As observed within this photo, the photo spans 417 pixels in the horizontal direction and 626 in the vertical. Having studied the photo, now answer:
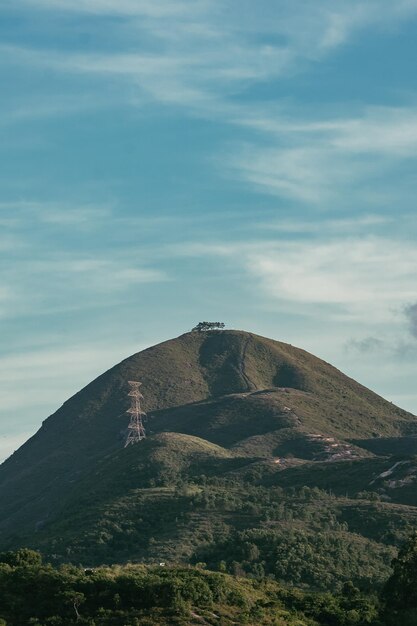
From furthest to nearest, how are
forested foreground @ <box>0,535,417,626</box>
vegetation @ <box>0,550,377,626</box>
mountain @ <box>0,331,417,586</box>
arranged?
mountain @ <box>0,331,417,586</box> → forested foreground @ <box>0,535,417,626</box> → vegetation @ <box>0,550,377,626</box>

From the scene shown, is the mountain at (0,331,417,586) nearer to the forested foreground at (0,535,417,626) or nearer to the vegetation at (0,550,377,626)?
the forested foreground at (0,535,417,626)

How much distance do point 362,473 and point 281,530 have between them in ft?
125

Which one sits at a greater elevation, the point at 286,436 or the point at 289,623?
the point at 286,436

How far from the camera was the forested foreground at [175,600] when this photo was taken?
7162cm

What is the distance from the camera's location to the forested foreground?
71.6 meters

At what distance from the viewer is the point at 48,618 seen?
234 ft

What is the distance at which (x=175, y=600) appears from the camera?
72062 mm

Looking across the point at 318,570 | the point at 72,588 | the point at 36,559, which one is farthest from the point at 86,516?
the point at 72,588

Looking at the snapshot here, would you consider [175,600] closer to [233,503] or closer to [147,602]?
[147,602]

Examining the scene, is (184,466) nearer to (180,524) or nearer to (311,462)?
(311,462)

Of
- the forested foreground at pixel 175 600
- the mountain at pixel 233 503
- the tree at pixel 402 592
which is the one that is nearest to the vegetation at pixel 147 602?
the forested foreground at pixel 175 600

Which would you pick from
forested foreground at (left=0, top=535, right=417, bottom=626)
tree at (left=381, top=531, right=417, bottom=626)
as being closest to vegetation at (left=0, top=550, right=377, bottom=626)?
forested foreground at (left=0, top=535, right=417, bottom=626)

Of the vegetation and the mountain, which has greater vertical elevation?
the mountain

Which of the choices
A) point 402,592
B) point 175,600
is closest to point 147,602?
point 175,600
